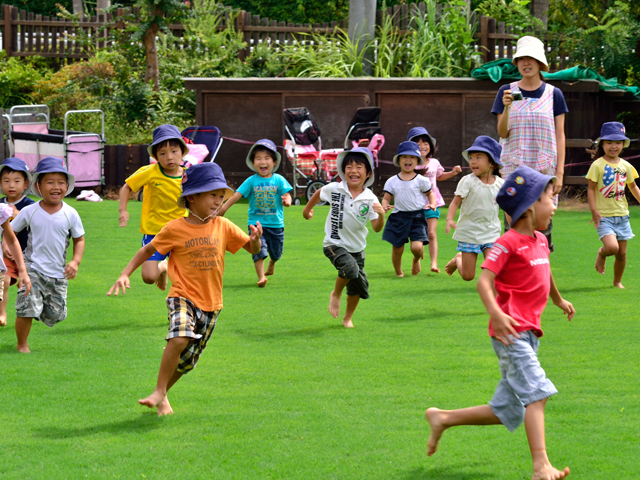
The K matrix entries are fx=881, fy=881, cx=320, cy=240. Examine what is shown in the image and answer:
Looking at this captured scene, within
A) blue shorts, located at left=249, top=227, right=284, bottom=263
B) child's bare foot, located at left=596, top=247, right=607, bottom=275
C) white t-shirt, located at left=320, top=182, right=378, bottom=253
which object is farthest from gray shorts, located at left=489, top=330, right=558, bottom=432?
blue shorts, located at left=249, top=227, right=284, bottom=263

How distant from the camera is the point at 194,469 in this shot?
4148mm

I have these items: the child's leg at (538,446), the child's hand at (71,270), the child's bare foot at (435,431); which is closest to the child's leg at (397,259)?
the child's hand at (71,270)

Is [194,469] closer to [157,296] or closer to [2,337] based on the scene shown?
[2,337]

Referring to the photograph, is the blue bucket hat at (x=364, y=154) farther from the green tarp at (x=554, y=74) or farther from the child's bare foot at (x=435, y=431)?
the green tarp at (x=554, y=74)

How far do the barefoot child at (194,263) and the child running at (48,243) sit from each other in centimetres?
169

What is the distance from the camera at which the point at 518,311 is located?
4121 mm

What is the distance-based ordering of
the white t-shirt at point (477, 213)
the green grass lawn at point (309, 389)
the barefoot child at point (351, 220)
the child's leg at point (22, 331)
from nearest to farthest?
the green grass lawn at point (309, 389) < the child's leg at point (22, 331) < the barefoot child at point (351, 220) < the white t-shirt at point (477, 213)

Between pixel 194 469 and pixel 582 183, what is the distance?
14483mm

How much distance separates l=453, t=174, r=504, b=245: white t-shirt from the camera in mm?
8109

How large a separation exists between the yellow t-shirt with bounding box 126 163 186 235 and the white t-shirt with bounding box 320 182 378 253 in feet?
4.77

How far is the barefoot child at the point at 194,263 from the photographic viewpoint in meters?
5.00

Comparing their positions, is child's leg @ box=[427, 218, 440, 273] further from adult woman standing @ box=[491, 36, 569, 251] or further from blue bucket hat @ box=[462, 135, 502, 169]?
adult woman standing @ box=[491, 36, 569, 251]

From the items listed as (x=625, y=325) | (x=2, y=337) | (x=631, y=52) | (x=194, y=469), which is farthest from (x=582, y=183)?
(x=194, y=469)

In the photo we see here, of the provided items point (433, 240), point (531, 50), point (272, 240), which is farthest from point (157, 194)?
point (433, 240)
